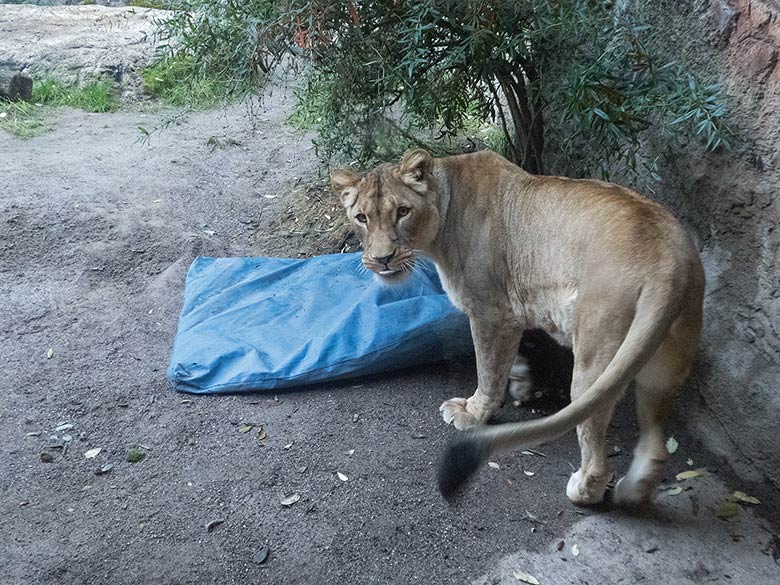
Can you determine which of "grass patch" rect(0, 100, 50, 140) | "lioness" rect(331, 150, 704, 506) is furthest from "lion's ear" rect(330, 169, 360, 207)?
"grass patch" rect(0, 100, 50, 140)

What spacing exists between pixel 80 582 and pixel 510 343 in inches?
92.9

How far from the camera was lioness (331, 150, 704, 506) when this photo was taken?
3.06 meters

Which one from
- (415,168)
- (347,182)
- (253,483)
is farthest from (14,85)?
(253,483)

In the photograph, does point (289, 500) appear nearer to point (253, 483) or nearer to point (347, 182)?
point (253, 483)

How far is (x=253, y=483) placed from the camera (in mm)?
4031

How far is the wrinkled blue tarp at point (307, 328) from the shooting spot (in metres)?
4.74

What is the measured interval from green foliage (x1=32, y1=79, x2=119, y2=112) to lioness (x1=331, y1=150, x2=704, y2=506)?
6464 millimetres

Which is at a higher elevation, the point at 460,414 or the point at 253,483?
the point at 460,414

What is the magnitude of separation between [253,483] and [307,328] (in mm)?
1286

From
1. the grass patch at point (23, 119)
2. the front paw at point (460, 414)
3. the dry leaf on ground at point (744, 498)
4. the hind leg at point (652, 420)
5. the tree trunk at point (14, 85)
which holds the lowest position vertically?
the grass patch at point (23, 119)

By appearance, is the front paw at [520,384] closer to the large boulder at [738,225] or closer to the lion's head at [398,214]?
the large boulder at [738,225]

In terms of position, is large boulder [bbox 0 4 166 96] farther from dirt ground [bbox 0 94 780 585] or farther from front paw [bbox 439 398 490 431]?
front paw [bbox 439 398 490 431]

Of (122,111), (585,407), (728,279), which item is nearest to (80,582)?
(585,407)

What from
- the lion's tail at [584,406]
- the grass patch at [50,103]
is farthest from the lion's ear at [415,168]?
the grass patch at [50,103]
